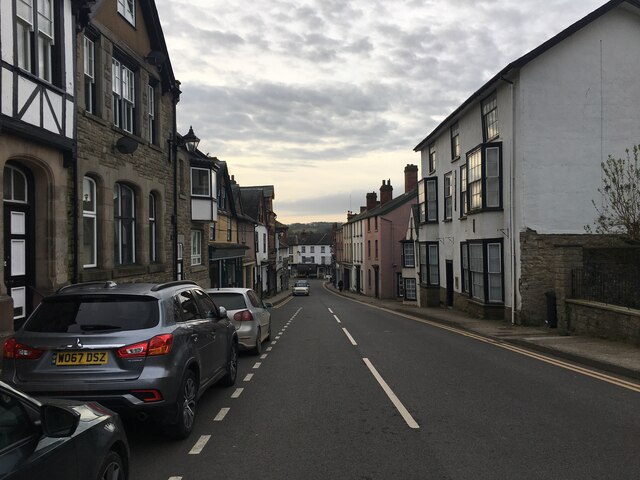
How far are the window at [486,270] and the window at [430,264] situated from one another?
670 centimetres

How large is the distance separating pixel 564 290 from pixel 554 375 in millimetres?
6294

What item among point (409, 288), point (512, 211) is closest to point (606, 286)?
point (512, 211)

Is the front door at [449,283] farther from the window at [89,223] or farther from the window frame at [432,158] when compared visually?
the window at [89,223]

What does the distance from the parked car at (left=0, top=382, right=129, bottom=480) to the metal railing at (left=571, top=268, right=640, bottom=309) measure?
1273cm

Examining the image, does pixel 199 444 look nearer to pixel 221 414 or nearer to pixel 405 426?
pixel 221 414

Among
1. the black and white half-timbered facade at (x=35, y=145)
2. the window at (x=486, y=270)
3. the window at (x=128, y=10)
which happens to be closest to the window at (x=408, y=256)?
the window at (x=486, y=270)

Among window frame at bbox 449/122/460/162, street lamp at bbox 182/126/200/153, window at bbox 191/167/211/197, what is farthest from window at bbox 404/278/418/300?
street lamp at bbox 182/126/200/153

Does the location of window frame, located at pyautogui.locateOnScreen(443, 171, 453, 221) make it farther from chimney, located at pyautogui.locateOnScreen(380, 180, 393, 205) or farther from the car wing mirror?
chimney, located at pyautogui.locateOnScreen(380, 180, 393, 205)

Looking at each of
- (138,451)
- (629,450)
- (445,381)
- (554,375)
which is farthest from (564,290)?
(138,451)

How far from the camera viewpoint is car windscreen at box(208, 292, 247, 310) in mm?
11602

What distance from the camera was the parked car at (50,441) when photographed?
2.71 metres

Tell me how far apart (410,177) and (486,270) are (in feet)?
102

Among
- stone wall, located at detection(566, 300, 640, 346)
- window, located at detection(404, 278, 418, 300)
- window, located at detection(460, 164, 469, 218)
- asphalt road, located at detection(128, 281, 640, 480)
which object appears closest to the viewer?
asphalt road, located at detection(128, 281, 640, 480)

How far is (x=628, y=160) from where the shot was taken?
16.4m
